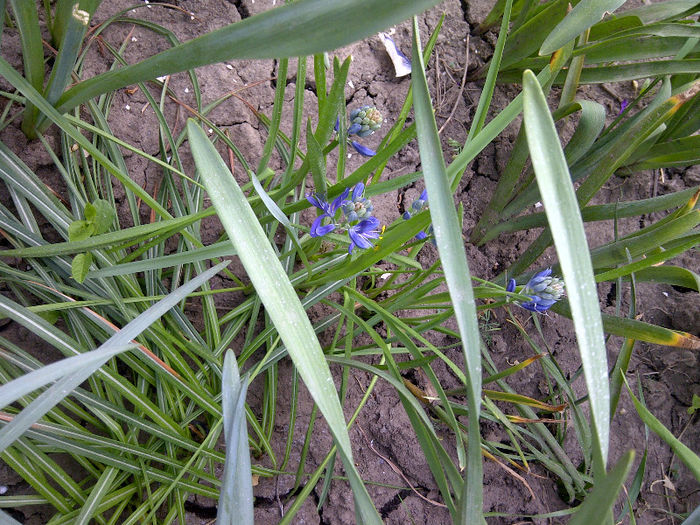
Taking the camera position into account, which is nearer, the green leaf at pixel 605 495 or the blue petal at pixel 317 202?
the green leaf at pixel 605 495

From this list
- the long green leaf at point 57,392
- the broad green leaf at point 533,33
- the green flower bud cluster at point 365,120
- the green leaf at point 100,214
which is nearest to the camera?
the long green leaf at point 57,392

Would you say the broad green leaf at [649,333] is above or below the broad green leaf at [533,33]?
below

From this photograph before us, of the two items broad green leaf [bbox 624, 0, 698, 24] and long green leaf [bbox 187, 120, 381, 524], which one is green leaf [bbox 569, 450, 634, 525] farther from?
broad green leaf [bbox 624, 0, 698, 24]

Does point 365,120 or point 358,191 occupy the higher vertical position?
point 365,120

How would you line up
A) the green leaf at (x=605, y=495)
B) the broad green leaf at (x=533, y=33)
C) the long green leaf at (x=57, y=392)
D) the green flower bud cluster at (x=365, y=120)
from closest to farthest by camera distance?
1. the green leaf at (x=605, y=495)
2. the long green leaf at (x=57, y=392)
3. the green flower bud cluster at (x=365, y=120)
4. the broad green leaf at (x=533, y=33)

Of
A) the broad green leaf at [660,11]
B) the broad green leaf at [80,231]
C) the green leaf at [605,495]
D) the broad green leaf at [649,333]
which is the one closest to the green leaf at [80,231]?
the broad green leaf at [80,231]

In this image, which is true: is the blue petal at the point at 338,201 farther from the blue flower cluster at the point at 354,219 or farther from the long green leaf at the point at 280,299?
the long green leaf at the point at 280,299

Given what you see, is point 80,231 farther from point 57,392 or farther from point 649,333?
point 649,333

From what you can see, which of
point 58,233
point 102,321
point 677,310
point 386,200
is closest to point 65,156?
point 58,233

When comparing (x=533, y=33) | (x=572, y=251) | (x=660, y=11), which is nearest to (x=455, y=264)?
(x=572, y=251)
